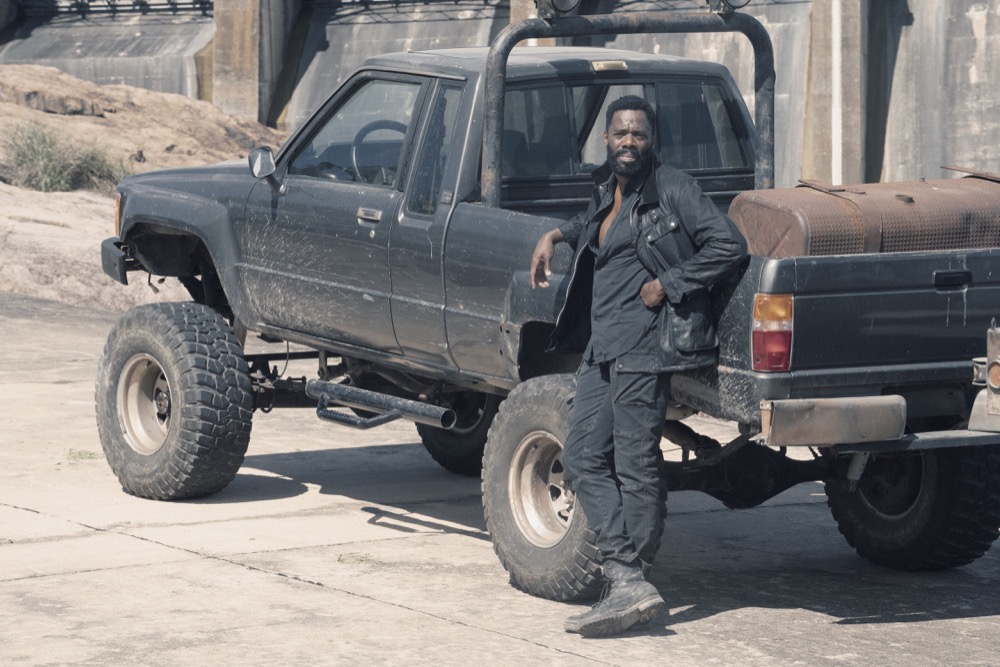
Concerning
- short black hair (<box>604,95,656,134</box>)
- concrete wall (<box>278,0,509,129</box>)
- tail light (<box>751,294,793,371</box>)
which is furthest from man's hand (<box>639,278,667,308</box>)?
concrete wall (<box>278,0,509,129</box>)

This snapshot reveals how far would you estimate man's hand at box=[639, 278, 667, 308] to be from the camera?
580 cm

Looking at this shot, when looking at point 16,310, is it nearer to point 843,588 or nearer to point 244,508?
point 244,508

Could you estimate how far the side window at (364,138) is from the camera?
7512mm

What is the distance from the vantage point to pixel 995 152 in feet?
87.5

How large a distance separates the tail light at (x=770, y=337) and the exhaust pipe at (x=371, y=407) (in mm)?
1808

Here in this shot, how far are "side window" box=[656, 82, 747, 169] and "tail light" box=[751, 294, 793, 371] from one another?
2.05 m

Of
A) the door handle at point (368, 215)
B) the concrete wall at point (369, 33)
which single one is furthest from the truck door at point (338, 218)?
the concrete wall at point (369, 33)

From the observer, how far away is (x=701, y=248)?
5.86m

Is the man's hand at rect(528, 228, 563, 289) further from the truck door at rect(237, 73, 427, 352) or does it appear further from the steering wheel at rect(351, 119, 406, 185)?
the steering wheel at rect(351, 119, 406, 185)

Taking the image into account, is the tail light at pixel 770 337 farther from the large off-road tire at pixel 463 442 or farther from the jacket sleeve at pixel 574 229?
the large off-road tire at pixel 463 442

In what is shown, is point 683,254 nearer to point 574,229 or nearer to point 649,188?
point 649,188

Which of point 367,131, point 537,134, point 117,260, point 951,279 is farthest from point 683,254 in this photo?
point 117,260

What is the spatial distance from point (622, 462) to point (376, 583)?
1306 millimetres

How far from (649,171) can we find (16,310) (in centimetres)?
1058
